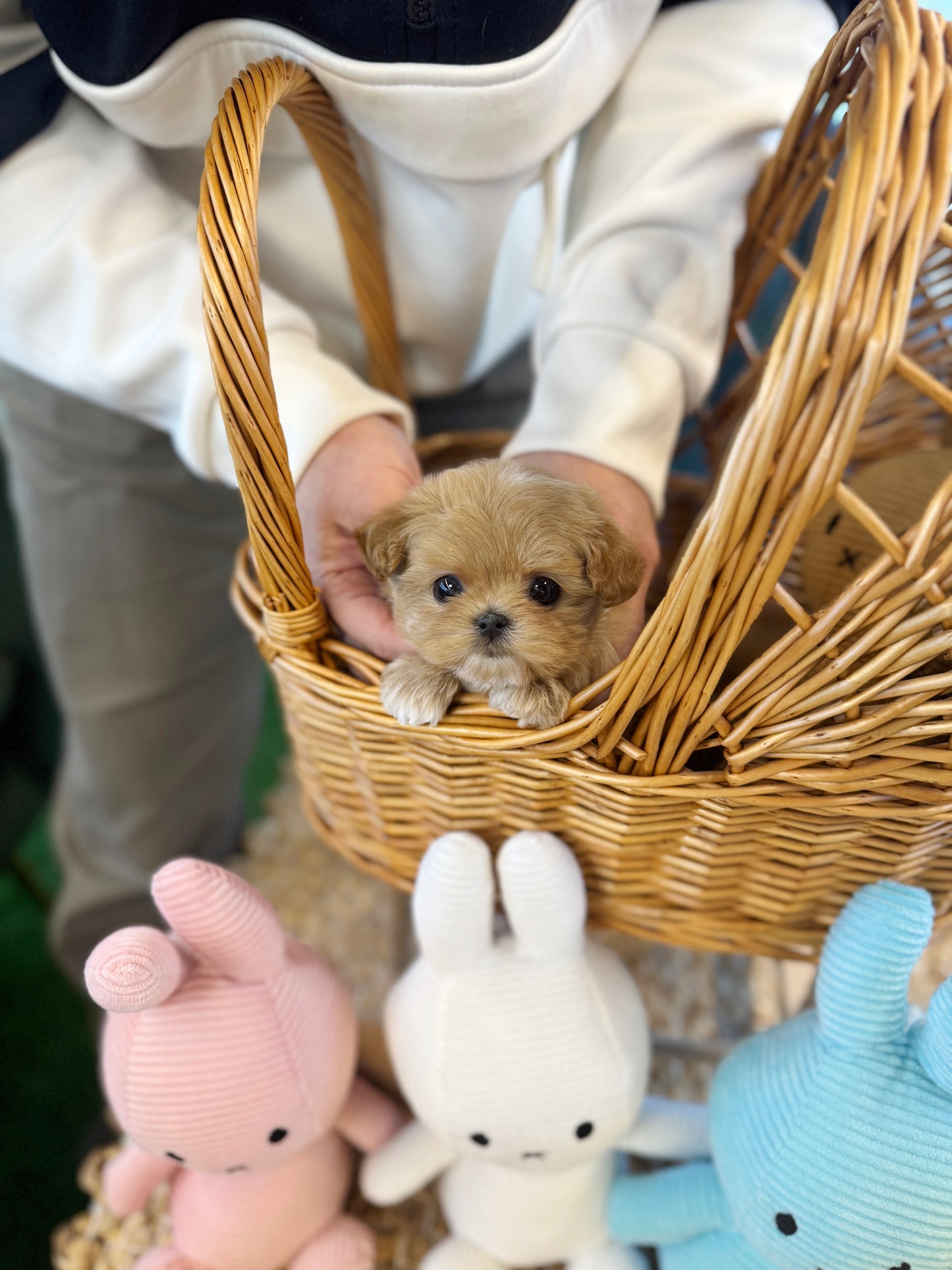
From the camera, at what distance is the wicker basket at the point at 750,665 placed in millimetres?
499

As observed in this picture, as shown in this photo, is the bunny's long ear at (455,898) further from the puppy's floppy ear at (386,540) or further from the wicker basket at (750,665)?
the puppy's floppy ear at (386,540)

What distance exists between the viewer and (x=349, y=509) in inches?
31.8

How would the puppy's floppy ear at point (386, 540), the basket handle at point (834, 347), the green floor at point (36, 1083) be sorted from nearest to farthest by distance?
the basket handle at point (834, 347)
the puppy's floppy ear at point (386, 540)
the green floor at point (36, 1083)

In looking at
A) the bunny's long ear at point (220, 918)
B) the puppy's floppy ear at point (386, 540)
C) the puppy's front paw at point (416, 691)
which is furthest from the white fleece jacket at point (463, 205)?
the bunny's long ear at point (220, 918)

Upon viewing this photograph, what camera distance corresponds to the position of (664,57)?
0.92 m

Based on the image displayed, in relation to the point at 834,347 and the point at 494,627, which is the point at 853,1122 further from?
the point at 834,347

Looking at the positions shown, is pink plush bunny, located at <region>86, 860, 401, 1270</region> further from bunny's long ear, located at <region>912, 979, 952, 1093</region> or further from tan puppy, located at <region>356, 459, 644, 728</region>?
bunny's long ear, located at <region>912, 979, 952, 1093</region>

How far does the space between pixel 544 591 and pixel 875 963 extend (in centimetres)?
38

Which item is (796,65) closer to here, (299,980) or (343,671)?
(343,671)

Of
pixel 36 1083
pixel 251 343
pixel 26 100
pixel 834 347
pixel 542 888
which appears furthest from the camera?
pixel 36 1083

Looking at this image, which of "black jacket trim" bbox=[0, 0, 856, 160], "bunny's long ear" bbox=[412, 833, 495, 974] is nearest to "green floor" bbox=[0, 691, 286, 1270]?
"bunny's long ear" bbox=[412, 833, 495, 974]

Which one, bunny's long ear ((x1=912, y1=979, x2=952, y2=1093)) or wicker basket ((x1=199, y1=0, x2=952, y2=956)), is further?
bunny's long ear ((x1=912, y1=979, x2=952, y2=1093))

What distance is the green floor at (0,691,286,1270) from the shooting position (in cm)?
135

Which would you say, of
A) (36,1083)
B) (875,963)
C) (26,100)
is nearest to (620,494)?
(875,963)
